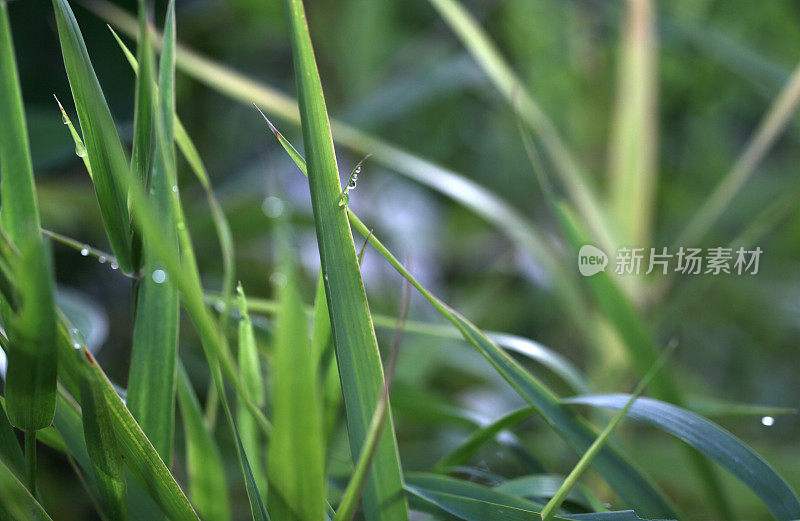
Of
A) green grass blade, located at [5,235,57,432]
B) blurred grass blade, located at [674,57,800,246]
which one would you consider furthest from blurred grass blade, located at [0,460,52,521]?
blurred grass blade, located at [674,57,800,246]

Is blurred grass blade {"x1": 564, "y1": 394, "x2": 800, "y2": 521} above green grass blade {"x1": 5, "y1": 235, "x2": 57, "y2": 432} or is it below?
above

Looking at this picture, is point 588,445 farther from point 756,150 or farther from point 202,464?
point 756,150

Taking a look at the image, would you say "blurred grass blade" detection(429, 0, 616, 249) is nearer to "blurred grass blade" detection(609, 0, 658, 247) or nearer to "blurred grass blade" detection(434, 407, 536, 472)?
"blurred grass blade" detection(609, 0, 658, 247)

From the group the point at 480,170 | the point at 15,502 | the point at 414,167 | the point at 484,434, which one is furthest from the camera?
the point at 480,170

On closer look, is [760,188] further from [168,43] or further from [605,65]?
[168,43]

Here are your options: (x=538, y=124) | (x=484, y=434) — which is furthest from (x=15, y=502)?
(x=538, y=124)

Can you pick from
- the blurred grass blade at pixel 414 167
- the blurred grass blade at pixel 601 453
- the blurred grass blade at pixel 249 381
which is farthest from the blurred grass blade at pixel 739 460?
the blurred grass blade at pixel 414 167
